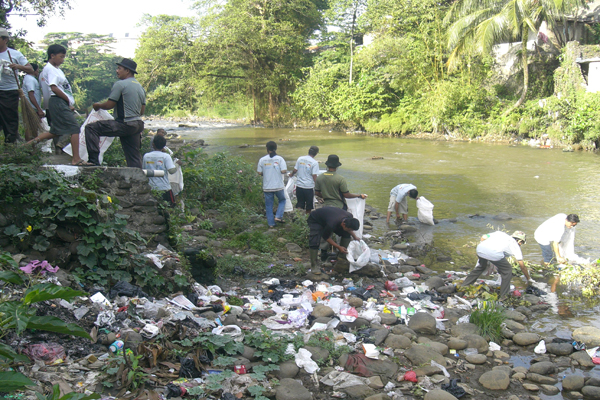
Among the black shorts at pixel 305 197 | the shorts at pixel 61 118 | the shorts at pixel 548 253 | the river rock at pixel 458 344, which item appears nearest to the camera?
the river rock at pixel 458 344

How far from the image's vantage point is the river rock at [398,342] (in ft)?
15.3

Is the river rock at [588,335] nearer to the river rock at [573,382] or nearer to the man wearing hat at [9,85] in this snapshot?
the river rock at [573,382]

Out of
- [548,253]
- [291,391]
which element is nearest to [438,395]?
[291,391]

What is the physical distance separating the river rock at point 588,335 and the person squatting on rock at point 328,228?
9.14 ft

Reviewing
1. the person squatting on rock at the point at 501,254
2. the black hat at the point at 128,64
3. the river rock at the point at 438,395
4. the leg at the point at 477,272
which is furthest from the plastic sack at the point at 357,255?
the black hat at the point at 128,64

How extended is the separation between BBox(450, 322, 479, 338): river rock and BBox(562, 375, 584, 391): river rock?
97cm

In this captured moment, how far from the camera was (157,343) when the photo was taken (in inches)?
145

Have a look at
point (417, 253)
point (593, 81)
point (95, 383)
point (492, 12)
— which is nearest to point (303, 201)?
point (417, 253)

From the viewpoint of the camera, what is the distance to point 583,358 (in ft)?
15.2

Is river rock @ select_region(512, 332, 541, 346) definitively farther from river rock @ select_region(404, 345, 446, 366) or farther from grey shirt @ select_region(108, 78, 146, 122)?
grey shirt @ select_region(108, 78, 146, 122)

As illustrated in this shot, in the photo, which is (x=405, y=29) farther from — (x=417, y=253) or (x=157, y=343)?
(x=157, y=343)

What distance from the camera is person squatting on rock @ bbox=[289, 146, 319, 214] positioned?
27.0 feet

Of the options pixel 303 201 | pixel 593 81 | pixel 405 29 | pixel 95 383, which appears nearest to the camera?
pixel 95 383

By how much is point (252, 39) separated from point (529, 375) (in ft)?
94.0
